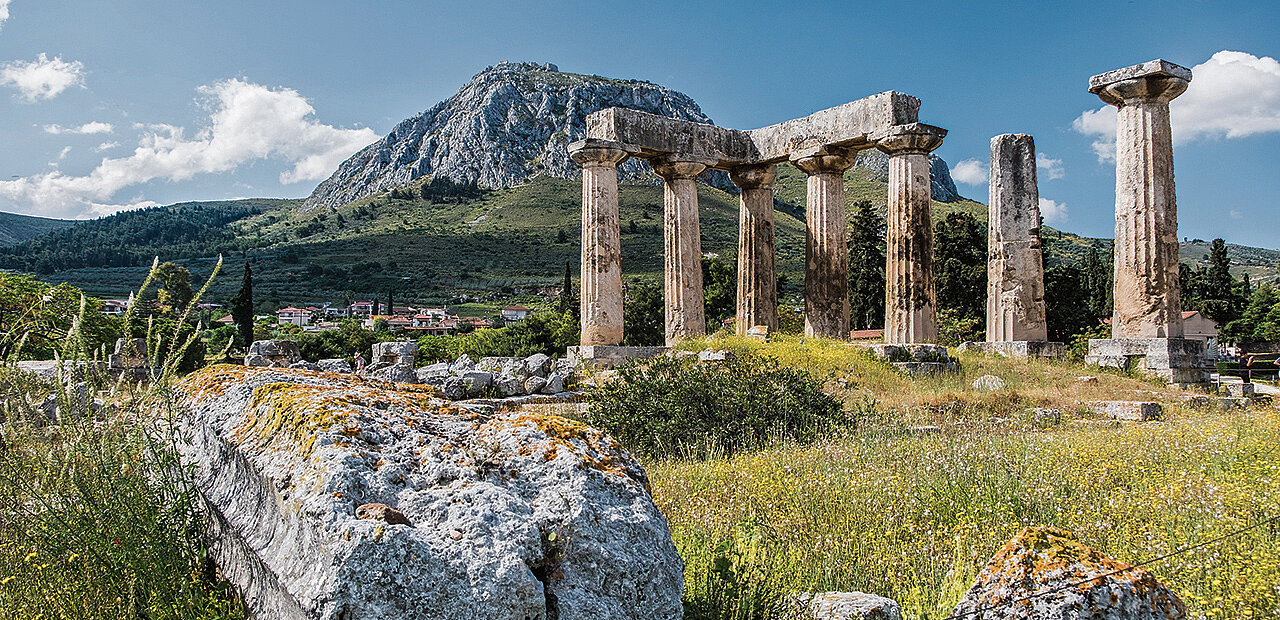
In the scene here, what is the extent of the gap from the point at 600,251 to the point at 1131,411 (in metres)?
11.6

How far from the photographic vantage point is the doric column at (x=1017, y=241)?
18.9 m

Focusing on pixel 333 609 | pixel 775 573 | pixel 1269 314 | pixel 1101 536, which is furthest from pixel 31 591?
pixel 1269 314

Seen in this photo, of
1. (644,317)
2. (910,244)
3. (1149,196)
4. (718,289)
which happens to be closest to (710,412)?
(910,244)

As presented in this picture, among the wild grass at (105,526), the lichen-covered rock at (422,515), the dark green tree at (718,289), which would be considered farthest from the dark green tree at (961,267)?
the wild grass at (105,526)

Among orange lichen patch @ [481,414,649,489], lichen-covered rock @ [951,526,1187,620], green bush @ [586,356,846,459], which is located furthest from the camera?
green bush @ [586,356,846,459]

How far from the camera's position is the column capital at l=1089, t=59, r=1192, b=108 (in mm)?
16016

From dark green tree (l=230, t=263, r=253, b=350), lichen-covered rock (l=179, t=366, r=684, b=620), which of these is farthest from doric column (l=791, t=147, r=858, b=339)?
dark green tree (l=230, t=263, r=253, b=350)

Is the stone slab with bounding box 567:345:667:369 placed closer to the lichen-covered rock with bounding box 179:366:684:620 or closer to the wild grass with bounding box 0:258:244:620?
the wild grass with bounding box 0:258:244:620

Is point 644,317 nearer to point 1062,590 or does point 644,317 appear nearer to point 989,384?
point 989,384

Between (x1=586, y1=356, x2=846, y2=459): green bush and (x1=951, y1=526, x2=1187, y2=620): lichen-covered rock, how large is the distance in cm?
523

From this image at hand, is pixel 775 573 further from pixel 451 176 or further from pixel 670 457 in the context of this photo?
pixel 451 176

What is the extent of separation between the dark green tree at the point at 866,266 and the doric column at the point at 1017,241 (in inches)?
935

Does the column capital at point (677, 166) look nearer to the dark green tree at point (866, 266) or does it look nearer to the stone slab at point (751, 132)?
the stone slab at point (751, 132)

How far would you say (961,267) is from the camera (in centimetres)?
3941
